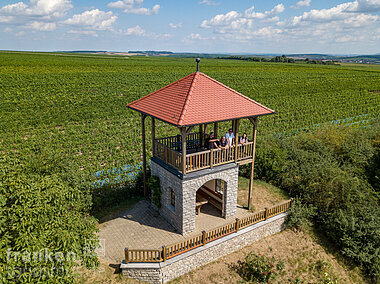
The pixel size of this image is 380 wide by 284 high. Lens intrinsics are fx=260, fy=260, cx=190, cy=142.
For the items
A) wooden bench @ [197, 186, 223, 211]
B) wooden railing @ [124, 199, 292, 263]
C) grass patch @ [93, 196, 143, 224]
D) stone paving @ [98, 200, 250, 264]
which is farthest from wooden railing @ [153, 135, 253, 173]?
grass patch @ [93, 196, 143, 224]

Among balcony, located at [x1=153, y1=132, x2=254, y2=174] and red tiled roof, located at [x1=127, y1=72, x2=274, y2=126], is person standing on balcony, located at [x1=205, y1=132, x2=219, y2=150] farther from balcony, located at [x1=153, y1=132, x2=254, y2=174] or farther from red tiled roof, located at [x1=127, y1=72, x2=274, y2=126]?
red tiled roof, located at [x1=127, y1=72, x2=274, y2=126]

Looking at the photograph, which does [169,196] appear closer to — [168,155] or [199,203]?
[199,203]

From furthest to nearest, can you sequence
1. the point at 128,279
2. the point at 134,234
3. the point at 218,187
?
1. the point at 218,187
2. the point at 134,234
3. the point at 128,279

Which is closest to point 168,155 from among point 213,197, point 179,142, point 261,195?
point 179,142

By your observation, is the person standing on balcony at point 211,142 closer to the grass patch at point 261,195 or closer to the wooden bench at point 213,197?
the wooden bench at point 213,197

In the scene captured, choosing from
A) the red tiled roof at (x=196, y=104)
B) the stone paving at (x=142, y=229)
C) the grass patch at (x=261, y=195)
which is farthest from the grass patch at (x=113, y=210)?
the grass patch at (x=261, y=195)

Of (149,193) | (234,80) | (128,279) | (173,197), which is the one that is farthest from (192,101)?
(234,80)

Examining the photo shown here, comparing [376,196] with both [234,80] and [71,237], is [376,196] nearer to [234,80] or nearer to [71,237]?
[71,237]
